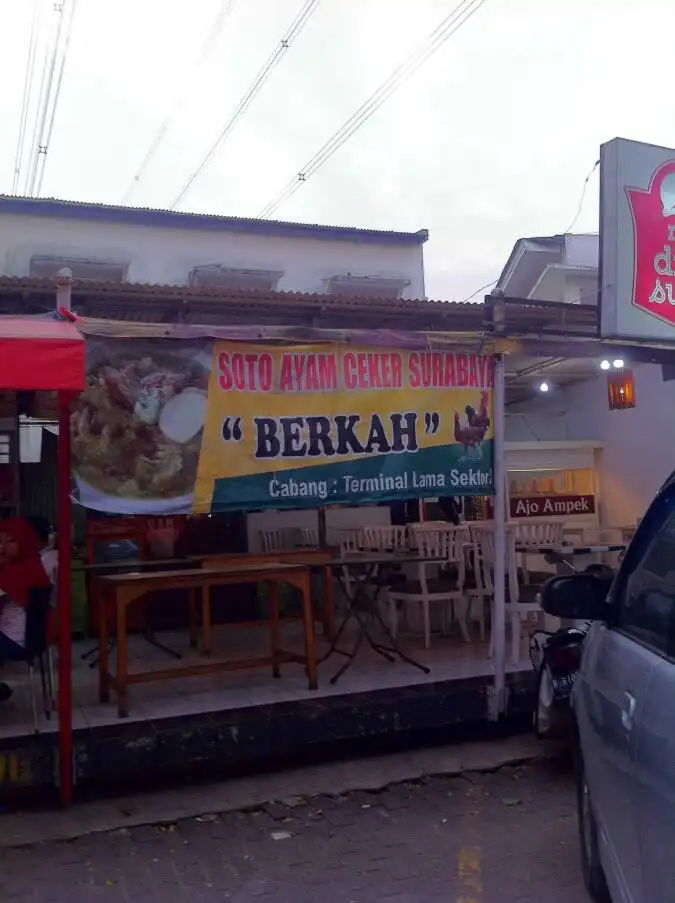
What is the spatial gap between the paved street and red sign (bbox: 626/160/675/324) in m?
3.25

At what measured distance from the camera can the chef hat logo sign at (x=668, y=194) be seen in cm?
636

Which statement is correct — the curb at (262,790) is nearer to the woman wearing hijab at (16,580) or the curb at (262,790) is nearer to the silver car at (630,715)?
the woman wearing hijab at (16,580)

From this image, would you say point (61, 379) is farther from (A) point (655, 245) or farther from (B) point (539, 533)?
(B) point (539, 533)

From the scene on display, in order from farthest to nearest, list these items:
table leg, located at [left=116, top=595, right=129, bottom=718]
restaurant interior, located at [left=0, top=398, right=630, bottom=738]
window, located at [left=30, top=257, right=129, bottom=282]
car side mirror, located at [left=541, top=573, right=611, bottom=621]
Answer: window, located at [left=30, top=257, right=129, bottom=282], restaurant interior, located at [left=0, top=398, right=630, bottom=738], table leg, located at [left=116, top=595, right=129, bottom=718], car side mirror, located at [left=541, top=573, right=611, bottom=621]

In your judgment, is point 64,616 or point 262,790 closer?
point 64,616

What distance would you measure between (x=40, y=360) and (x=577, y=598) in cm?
259

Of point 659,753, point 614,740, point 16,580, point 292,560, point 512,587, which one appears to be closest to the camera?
point 659,753

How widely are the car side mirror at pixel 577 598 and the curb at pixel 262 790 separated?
234 centimetres

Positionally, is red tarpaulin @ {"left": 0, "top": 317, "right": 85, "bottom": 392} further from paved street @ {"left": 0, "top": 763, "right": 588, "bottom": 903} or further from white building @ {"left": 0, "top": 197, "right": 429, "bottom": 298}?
white building @ {"left": 0, "top": 197, "right": 429, "bottom": 298}

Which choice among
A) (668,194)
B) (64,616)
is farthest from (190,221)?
(64,616)

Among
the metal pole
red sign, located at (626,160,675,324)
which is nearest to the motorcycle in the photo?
red sign, located at (626,160,675,324)

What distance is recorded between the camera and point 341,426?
19.4ft

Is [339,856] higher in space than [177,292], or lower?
lower

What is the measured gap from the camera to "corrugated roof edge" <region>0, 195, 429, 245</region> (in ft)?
43.0
